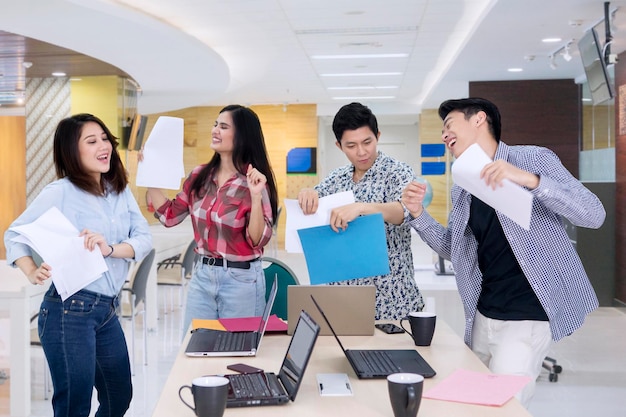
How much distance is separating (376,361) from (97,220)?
1296 millimetres

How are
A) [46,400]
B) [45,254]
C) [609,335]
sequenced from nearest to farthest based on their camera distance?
[45,254] < [46,400] < [609,335]

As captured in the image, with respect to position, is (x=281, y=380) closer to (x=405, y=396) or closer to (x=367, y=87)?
(x=405, y=396)

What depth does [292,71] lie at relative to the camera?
11.4m

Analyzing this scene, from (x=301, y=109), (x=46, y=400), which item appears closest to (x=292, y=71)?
(x=301, y=109)

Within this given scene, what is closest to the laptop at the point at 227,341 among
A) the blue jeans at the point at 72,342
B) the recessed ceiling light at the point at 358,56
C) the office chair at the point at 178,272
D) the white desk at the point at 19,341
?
the blue jeans at the point at 72,342

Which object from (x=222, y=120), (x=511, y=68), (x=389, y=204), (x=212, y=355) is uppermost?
(x=511, y=68)

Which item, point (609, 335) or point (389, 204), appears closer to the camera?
point (389, 204)

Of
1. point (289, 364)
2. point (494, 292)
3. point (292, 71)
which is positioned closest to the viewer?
point (289, 364)

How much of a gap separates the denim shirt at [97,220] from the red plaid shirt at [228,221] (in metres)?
0.24

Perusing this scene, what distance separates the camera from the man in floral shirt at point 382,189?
2.71 meters

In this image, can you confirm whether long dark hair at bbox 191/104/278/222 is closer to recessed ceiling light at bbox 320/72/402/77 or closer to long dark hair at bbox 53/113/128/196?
long dark hair at bbox 53/113/128/196

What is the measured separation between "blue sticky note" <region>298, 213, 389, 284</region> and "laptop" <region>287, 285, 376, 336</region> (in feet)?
0.23

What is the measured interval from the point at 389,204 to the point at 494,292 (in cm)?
51

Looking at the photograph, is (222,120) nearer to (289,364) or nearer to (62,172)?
(62,172)
